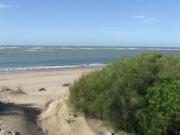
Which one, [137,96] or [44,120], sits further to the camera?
[44,120]

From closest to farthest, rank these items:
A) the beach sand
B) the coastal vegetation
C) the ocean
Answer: the coastal vegetation < the beach sand < the ocean

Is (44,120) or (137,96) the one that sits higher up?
(137,96)

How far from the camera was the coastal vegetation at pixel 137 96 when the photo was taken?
399 inches

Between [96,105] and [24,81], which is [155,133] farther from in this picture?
[24,81]

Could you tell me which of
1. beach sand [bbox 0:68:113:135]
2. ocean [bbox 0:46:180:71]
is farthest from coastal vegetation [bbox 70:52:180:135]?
ocean [bbox 0:46:180:71]

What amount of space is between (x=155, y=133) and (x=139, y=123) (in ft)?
1.63

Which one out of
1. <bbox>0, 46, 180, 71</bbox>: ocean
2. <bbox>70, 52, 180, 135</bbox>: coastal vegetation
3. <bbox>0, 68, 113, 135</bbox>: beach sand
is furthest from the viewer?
<bbox>0, 46, 180, 71</bbox>: ocean

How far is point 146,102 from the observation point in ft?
34.5

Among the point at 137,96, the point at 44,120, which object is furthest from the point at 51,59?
the point at 137,96

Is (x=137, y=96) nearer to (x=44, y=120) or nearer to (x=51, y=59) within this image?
(x=44, y=120)

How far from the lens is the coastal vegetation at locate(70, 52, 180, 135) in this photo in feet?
33.2

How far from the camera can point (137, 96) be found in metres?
10.5

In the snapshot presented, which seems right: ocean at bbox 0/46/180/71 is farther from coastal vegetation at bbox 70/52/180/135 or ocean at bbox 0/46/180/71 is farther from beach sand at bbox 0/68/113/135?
coastal vegetation at bbox 70/52/180/135

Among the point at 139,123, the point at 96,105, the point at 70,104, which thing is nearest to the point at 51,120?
the point at 70,104
